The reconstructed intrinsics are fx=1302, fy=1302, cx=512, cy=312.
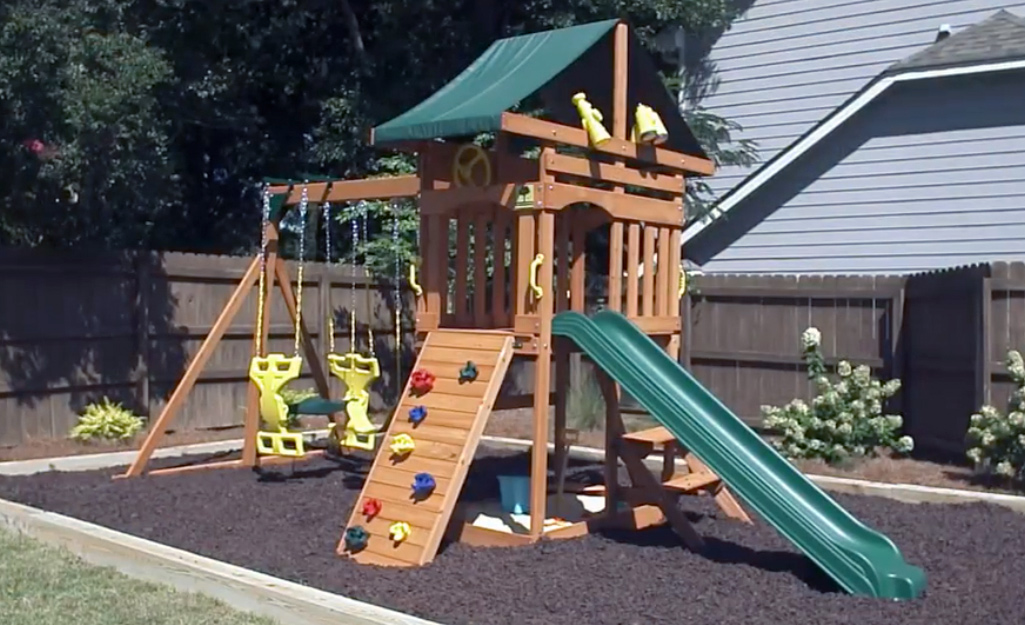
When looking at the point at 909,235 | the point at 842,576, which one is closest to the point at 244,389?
the point at 909,235

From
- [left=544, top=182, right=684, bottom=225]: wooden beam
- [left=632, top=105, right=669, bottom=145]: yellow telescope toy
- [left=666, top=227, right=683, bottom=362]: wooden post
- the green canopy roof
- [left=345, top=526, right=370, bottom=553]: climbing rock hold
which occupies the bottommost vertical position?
[left=345, top=526, right=370, bottom=553]: climbing rock hold

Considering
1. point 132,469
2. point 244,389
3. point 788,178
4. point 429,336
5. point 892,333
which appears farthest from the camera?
point 788,178

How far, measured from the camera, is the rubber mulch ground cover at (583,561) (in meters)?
→ 6.02

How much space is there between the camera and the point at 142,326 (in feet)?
40.7

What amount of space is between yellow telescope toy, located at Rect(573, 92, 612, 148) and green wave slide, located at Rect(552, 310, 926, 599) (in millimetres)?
1028

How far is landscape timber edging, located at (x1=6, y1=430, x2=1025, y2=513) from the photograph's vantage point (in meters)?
8.94

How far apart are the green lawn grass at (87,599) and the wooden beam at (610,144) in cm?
299

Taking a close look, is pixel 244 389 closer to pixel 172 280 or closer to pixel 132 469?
pixel 172 280

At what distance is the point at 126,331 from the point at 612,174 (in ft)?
20.2

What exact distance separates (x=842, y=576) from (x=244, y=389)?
8.50m

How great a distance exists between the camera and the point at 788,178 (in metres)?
15.6

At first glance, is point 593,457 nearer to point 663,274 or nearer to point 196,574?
point 663,274

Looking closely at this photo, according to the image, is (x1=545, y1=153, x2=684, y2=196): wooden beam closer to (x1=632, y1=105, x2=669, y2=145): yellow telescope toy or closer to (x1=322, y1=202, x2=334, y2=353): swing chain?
(x1=632, y1=105, x2=669, y2=145): yellow telescope toy

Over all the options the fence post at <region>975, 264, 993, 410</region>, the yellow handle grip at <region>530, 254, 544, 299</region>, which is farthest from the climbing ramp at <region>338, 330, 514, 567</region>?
the fence post at <region>975, 264, 993, 410</region>
